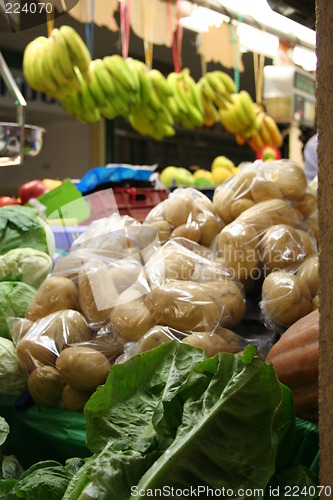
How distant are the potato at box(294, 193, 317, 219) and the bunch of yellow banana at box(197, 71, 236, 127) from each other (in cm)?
455

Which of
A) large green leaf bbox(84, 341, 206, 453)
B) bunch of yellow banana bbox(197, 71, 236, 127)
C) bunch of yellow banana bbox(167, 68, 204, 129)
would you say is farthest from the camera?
bunch of yellow banana bbox(197, 71, 236, 127)

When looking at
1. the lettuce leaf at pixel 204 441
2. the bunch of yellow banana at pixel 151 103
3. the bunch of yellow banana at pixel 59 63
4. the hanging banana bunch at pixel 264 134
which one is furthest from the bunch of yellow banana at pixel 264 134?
the lettuce leaf at pixel 204 441

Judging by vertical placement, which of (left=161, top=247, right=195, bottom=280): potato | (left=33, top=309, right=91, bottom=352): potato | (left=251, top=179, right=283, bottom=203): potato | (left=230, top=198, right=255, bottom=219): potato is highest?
(left=251, top=179, right=283, bottom=203): potato

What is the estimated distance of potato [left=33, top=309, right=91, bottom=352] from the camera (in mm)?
1476

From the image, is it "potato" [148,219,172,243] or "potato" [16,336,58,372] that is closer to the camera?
"potato" [16,336,58,372]

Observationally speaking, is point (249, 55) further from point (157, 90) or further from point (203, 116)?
point (157, 90)

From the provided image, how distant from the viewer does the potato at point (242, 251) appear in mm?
1509

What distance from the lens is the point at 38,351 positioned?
4.83 feet

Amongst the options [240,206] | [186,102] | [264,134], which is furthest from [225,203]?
[264,134]

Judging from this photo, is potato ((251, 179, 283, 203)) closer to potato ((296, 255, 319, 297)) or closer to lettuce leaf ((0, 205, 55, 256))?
potato ((296, 255, 319, 297))

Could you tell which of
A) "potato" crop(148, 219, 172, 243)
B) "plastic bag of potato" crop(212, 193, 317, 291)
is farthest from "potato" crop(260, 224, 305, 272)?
"potato" crop(148, 219, 172, 243)

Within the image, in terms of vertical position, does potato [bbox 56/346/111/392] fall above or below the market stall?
below

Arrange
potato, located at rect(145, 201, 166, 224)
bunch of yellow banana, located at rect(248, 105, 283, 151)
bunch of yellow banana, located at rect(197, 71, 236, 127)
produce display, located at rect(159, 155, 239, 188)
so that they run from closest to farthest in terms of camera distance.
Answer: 1. potato, located at rect(145, 201, 166, 224)
2. produce display, located at rect(159, 155, 239, 188)
3. bunch of yellow banana, located at rect(197, 71, 236, 127)
4. bunch of yellow banana, located at rect(248, 105, 283, 151)

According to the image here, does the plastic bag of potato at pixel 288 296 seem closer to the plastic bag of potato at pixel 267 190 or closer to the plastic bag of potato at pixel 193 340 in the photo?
the plastic bag of potato at pixel 193 340
